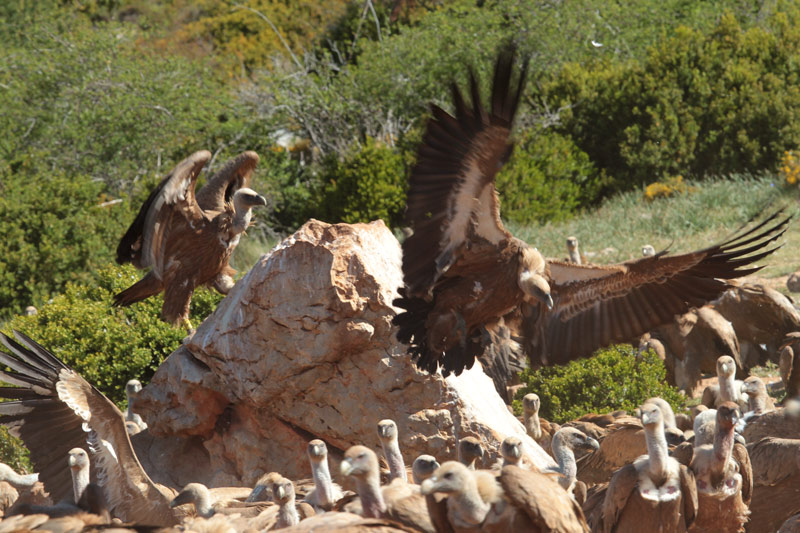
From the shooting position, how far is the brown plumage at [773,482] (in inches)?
253

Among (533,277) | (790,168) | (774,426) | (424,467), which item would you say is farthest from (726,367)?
(790,168)

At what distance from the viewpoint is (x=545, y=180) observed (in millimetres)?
17594

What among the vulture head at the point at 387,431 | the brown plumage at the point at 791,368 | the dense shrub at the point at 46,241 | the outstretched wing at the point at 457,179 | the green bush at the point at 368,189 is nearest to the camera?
the outstretched wing at the point at 457,179

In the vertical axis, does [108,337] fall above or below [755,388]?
above

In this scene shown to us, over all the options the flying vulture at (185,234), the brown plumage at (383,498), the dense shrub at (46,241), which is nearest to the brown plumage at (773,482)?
the brown plumage at (383,498)

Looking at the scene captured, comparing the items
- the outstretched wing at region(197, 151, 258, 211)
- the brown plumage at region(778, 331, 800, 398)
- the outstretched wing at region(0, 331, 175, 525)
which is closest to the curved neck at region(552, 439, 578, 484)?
the outstretched wing at region(0, 331, 175, 525)

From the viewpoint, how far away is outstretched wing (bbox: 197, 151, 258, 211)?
9.70 meters

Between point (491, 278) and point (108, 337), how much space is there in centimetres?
418

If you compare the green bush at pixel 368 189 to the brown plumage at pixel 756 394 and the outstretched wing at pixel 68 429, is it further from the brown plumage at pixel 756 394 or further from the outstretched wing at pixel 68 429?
the outstretched wing at pixel 68 429

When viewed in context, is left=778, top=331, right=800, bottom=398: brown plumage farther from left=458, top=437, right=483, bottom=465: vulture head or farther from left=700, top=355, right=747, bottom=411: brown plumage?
left=458, top=437, right=483, bottom=465: vulture head

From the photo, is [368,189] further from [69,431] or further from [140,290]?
[69,431]

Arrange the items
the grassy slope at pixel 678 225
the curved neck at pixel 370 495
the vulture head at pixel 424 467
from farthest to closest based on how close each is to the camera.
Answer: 1. the grassy slope at pixel 678 225
2. the vulture head at pixel 424 467
3. the curved neck at pixel 370 495

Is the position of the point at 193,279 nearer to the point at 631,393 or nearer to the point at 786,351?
Answer: the point at 631,393

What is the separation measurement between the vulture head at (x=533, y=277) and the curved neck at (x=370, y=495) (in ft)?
6.40
